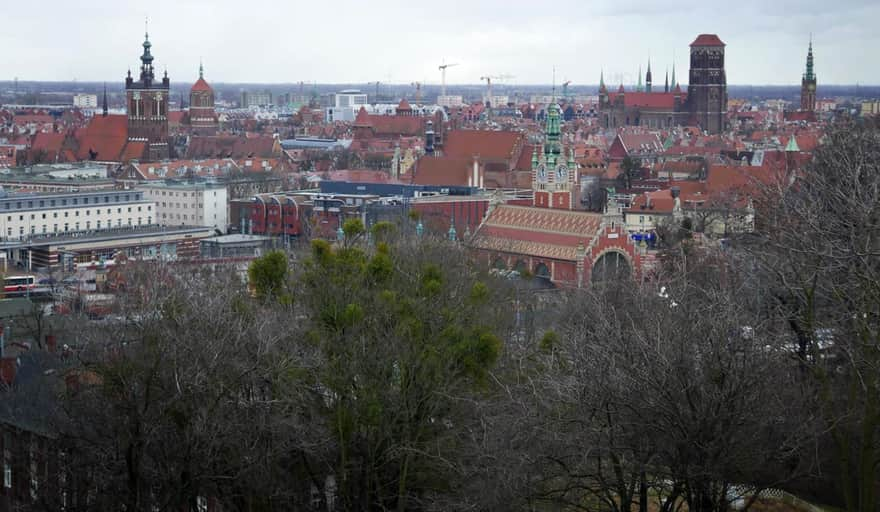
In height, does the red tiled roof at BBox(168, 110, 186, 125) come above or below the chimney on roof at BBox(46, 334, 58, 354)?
above

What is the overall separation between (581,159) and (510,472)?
98598mm

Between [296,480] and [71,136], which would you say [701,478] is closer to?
[296,480]

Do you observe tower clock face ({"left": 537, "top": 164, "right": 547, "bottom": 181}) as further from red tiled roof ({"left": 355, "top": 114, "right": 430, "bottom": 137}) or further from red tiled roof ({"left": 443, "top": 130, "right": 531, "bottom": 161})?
red tiled roof ({"left": 355, "top": 114, "right": 430, "bottom": 137})

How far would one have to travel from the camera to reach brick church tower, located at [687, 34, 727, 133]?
154875mm

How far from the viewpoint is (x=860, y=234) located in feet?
77.8

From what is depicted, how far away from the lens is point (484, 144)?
103 m

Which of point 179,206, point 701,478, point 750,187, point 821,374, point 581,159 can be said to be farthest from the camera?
point 581,159

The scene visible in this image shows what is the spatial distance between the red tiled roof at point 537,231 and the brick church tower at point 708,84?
91822 mm

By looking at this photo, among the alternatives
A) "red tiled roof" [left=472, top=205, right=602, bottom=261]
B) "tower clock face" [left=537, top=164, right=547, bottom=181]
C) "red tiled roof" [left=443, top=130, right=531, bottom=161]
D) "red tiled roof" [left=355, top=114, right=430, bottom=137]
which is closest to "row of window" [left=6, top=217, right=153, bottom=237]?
"tower clock face" [left=537, top=164, right=547, bottom=181]

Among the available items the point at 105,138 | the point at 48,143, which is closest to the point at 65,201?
the point at 105,138

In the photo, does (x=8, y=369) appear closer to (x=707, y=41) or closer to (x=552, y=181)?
(x=552, y=181)

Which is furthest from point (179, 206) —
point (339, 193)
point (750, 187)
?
point (750, 187)

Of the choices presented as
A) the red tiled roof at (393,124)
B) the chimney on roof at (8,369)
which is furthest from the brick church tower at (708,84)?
the chimney on roof at (8,369)

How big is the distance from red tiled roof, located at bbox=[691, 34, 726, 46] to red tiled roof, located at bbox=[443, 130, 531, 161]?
180 feet
